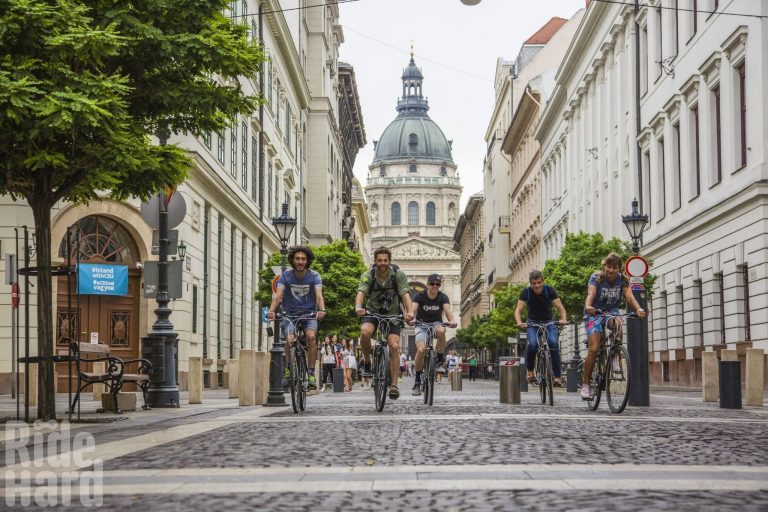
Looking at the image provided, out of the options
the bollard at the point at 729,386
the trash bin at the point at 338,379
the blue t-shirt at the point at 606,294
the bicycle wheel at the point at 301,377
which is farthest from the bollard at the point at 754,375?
the trash bin at the point at 338,379

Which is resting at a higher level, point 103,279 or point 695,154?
point 695,154

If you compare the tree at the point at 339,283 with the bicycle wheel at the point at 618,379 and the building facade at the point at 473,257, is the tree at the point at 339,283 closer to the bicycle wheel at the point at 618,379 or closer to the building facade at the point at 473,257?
the bicycle wheel at the point at 618,379

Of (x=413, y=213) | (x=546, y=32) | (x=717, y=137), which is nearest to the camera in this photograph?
(x=717, y=137)

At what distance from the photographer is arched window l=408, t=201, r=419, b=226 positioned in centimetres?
19150

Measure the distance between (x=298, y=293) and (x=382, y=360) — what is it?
114 cm

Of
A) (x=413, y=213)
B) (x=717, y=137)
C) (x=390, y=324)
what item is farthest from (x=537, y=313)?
(x=413, y=213)

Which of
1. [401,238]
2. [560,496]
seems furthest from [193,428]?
[401,238]

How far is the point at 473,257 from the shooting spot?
4653 inches

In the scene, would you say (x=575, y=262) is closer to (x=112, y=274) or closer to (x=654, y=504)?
(x=112, y=274)

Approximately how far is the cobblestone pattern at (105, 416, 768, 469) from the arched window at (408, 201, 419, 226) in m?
180

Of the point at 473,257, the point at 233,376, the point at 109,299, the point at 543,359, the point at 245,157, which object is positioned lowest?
the point at 233,376

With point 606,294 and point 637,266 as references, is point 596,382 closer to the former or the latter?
point 606,294

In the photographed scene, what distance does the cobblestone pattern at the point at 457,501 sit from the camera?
5.35 m

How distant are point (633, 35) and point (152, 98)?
27.5 meters
